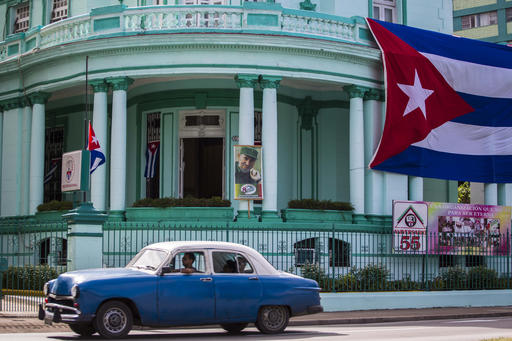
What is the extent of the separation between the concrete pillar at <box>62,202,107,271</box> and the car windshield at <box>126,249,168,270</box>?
318cm

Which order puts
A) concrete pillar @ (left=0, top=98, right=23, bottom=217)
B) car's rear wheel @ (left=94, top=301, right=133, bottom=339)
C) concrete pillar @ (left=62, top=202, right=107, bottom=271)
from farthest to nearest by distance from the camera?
concrete pillar @ (left=0, top=98, right=23, bottom=217), concrete pillar @ (left=62, top=202, right=107, bottom=271), car's rear wheel @ (left=94, top=301, right=133, bottom=339)

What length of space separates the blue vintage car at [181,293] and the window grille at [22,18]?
64.8ft

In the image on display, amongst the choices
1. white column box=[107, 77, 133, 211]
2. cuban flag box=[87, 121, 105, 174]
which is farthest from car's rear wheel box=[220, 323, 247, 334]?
cuban flag box=[87, 121, 105, 174]

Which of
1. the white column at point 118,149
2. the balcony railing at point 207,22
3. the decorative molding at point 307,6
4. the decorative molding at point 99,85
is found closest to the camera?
the white column at point 118,149

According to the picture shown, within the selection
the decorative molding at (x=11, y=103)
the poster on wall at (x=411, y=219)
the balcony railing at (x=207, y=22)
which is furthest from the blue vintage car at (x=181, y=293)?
the decorative molding at (x=11, y=103)

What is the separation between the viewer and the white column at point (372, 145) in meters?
26.5

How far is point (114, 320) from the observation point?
515 inches

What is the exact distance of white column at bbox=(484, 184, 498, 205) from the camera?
28.7 metres

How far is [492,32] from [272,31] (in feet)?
152

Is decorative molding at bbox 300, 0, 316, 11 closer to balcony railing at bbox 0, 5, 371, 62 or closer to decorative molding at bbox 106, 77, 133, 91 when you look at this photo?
balcony railing at bbox 0, 5, 371, 62

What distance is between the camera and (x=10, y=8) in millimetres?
32438

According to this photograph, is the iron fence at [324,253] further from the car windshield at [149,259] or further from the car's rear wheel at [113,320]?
the car's rear wheel at [113,320]

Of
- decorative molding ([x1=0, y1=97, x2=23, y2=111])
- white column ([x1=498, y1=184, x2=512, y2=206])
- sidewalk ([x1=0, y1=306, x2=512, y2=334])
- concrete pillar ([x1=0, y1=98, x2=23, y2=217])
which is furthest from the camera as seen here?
white column ([x1=498, y1=184, x2=512, y2=206])

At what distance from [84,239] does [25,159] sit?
1088cm
